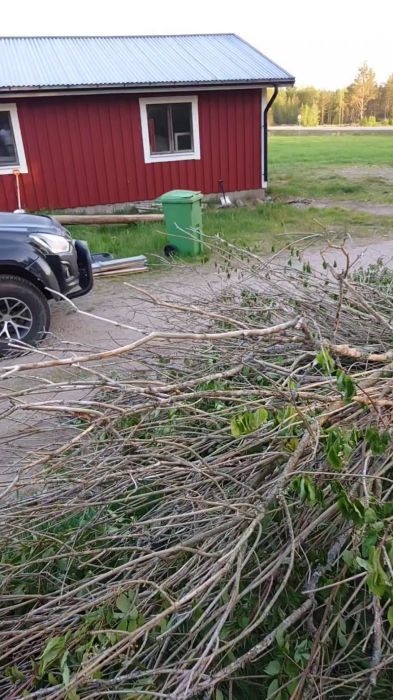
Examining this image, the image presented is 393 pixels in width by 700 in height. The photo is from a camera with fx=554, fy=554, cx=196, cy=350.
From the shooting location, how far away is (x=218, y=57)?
45.8 ft

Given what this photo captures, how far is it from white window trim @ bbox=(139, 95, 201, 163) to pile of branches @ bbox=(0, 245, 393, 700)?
1129 centimetres

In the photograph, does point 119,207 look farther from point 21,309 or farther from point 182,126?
point 21,309

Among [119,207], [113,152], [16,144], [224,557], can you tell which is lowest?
[119,207]

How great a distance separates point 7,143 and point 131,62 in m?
3.62

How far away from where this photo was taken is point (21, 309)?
17.8 feet

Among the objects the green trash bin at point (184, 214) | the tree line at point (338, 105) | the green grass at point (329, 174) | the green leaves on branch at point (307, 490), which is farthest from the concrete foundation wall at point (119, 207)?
the tree line at point (338, 105)

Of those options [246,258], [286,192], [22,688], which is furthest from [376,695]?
[286,192]

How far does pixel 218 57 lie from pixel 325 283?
12.5m

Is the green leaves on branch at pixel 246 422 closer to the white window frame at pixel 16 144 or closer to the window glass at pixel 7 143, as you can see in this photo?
the white window frame at pixel 16 144

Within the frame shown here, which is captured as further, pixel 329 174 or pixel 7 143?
pixel 329 174

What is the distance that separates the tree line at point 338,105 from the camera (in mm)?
63781

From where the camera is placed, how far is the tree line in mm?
63781

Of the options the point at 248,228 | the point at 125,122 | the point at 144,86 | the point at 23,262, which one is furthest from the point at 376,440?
the point at 125,122

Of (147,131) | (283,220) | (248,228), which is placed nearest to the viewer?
(248,228)
